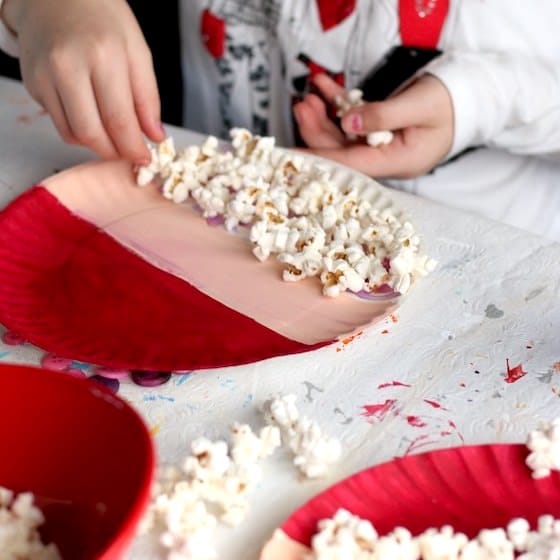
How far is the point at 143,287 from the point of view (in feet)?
1.85

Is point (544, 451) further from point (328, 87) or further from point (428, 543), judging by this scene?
point (328, 87)

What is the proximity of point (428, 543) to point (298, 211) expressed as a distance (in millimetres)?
305

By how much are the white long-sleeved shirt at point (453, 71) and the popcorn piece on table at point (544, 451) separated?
0.40m

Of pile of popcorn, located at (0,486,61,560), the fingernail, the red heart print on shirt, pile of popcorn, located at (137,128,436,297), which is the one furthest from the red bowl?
the red heart print on shirt

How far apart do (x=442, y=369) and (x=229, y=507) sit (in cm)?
16

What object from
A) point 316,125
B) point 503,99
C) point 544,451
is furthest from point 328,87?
point 544,451

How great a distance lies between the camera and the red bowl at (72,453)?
33 centimetres

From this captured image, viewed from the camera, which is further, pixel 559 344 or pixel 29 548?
pixel 559 344

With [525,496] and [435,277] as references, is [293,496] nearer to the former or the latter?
[525,496]

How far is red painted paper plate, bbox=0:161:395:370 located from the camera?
0.51 meters

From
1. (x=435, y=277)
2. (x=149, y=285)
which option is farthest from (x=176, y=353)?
(x=435, y=277)

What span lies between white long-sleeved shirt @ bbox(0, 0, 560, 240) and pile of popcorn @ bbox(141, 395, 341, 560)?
0.42m

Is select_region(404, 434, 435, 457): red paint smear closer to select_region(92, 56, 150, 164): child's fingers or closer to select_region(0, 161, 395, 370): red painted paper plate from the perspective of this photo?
select_region(0, 161, 395, 370): red painted paper plate

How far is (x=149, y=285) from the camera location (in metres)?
0.57
